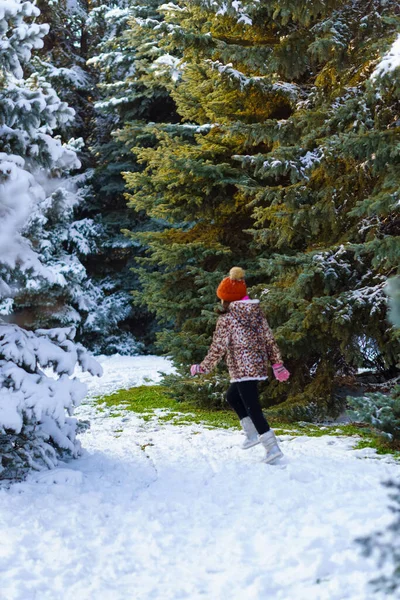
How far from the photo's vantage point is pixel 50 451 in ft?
18.5

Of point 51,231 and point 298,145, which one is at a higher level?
point 51,231

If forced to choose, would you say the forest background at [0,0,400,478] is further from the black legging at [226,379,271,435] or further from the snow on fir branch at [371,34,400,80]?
the black legging at [226,379,271,435]

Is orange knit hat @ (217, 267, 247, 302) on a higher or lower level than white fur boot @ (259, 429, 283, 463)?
higher

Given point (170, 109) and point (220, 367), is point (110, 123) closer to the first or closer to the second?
point (170, 109)

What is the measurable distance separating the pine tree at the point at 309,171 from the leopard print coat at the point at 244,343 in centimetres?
129

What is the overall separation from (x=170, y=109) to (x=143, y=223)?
13.7 ft

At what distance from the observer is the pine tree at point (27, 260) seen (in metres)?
5.31

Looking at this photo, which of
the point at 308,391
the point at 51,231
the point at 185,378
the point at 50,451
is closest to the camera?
the point at 50,451

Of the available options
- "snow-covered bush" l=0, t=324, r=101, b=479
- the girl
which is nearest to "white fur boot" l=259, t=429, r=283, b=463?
the girl

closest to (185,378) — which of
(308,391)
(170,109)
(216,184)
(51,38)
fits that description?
(308,391)

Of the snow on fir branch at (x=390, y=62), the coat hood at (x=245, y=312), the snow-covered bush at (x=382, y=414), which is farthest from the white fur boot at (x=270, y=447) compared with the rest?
the snow on fir branch at (x=390, y=62)

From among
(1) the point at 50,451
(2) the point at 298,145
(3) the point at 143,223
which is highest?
(3) the point at 143,223

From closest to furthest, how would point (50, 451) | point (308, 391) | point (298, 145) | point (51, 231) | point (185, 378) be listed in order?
point (50, 451), point (298, 145), point (308, 391), point (185, 378), point (51, 231)

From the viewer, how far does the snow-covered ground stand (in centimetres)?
343
